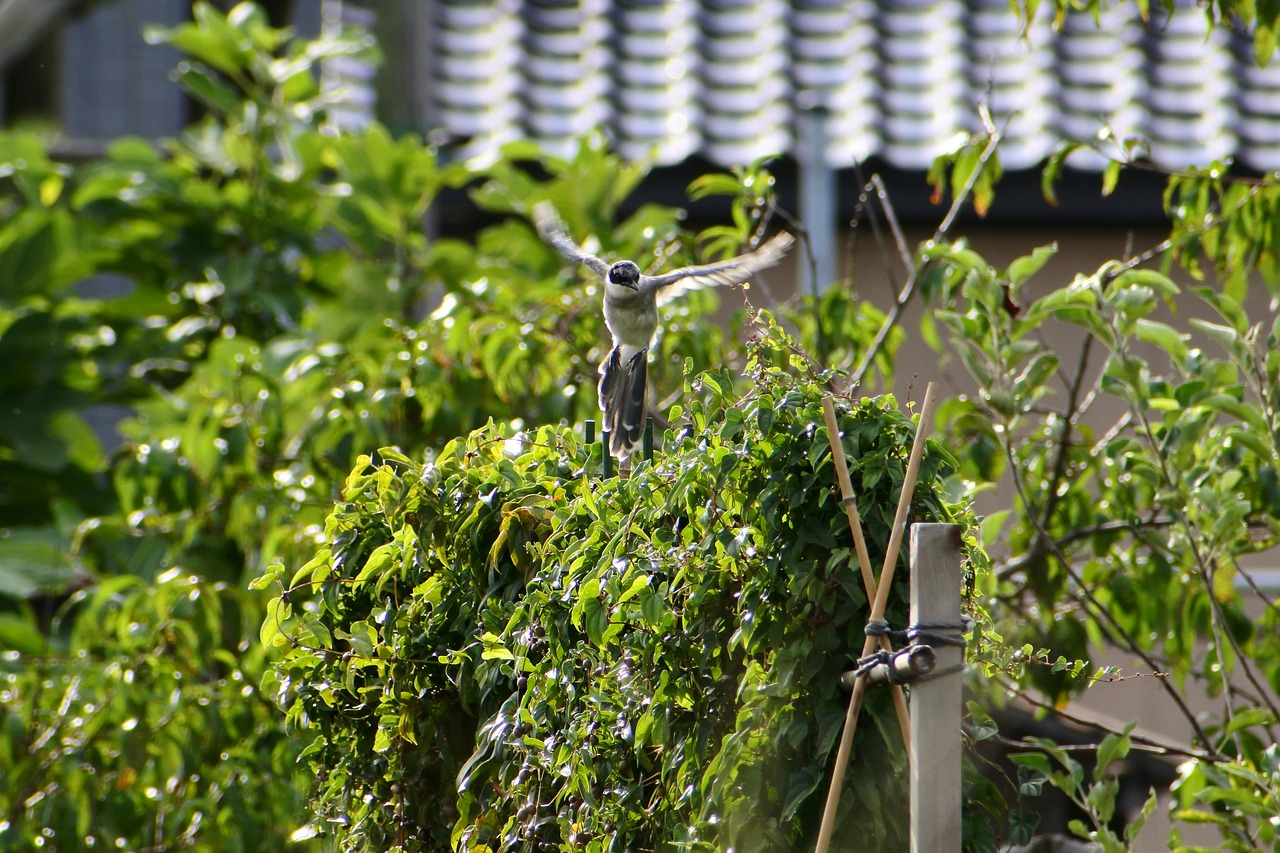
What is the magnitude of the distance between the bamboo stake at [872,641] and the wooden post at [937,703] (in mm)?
28

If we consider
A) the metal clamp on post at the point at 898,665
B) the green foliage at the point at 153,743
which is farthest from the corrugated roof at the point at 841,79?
the metal clamp on post at the point at 898,665

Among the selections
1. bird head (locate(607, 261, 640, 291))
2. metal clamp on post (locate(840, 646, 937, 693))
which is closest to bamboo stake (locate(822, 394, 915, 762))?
metal clamp on post (locate(840, 646, 937, 693))

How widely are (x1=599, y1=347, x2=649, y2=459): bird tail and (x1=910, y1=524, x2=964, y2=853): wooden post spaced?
32.2 inches

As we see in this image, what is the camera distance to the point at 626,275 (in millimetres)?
2758

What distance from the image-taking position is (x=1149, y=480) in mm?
2957

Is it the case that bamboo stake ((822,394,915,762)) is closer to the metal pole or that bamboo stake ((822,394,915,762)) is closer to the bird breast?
the bird breast

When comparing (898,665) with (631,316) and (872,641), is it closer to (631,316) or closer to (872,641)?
(872,641)

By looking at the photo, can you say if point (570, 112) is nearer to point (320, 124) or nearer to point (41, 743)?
point (320, 124)

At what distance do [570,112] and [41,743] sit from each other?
3565 mm

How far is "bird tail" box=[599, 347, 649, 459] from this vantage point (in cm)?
245

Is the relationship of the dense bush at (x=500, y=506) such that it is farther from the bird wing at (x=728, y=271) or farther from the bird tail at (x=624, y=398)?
the bird wing at (x=728, y=271)

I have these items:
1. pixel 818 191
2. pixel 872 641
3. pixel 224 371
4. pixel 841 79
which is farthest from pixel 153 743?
pixel 841 79

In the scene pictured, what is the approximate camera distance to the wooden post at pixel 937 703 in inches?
64.0

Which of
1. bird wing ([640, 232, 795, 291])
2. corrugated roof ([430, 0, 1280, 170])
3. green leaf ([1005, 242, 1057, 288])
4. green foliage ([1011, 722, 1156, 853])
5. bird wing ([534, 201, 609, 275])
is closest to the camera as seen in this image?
green foliage ([1011, 722, 1156, 853])
